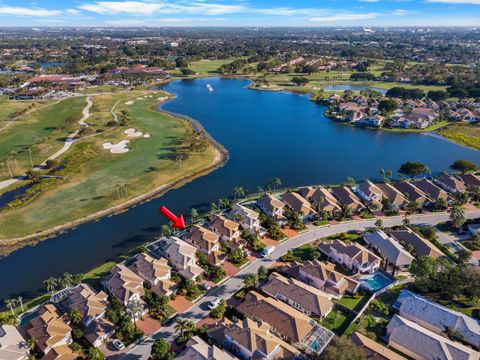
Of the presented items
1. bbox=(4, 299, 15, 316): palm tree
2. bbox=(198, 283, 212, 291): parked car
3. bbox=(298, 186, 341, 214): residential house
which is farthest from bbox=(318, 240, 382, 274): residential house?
bbox=(4, 299, 15, 316): palm tree

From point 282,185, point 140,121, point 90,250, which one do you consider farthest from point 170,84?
point 90,250

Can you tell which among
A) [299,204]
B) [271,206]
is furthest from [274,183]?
[271,206]

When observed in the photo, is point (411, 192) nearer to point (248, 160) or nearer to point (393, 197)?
point (393, 197)

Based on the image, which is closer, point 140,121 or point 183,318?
point 183,318

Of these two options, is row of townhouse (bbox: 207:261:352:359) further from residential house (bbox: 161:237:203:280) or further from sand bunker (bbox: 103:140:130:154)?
sand bunker (bbox: 103:140:130:154)

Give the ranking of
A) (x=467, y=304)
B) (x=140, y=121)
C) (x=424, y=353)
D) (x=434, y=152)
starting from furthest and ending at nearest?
(x=140, y=121) → (x=434, y=152) → (x=467, y=304) → (x=424, y=353)

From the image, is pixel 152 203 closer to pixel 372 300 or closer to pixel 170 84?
pixel 372 300
